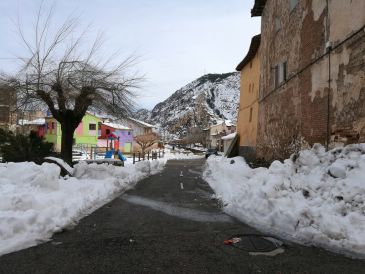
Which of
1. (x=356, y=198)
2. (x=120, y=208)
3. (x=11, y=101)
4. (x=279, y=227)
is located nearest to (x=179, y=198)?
(x=120, y=208)

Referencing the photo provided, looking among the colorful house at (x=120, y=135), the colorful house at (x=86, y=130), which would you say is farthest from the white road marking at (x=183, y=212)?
the colorful house at (x=120, y=135)

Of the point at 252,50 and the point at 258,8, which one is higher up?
the point at 258,8

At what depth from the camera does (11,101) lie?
1716 centimetres

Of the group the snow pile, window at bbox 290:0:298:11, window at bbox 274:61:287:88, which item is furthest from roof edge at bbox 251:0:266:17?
the snow pile

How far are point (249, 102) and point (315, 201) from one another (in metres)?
21.8

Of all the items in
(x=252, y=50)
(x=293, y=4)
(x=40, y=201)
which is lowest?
(x=40, y=201)

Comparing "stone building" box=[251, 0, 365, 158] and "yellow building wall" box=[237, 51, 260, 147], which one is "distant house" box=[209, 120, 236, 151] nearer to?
"yellow building wall" box=[237, 51, 260, 147]

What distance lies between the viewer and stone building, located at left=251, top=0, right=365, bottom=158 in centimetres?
1062

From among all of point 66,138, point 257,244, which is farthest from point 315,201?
point 66,138

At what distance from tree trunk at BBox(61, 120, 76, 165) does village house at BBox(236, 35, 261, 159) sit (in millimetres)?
11701

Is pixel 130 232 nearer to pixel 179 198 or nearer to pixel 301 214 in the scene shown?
pixel 301 214

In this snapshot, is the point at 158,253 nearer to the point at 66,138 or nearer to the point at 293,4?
the point at 66,138

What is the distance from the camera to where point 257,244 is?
267 inches

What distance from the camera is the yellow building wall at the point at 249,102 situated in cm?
2656
